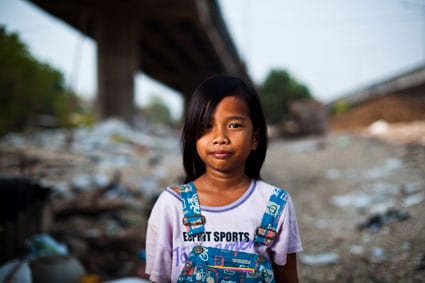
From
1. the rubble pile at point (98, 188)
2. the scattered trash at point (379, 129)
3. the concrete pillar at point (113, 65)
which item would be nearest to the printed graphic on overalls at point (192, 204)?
the rubble pile at point (98, 188)

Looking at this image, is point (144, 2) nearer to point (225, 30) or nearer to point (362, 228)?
point (225, 30)

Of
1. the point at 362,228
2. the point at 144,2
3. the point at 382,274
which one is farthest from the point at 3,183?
the point at 144,2

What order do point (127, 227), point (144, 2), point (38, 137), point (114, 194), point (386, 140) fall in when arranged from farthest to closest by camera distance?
point (144, 2) → point (38, 137) → point (386, 140) → point (114, 194) → point (127, 227)

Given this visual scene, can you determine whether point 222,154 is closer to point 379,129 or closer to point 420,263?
point 420,263

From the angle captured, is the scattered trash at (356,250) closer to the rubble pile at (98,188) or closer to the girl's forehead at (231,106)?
the rubble pile at (98,188)

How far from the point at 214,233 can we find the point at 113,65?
22.6ft

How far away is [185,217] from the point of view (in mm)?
1054

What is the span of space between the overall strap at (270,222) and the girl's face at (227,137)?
176mm

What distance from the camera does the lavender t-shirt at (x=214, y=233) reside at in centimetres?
104

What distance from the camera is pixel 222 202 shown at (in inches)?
42.6

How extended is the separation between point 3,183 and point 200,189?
192cm

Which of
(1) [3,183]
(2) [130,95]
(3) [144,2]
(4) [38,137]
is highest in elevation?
(3) [144,2]

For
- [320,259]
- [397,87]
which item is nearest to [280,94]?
[397,87]

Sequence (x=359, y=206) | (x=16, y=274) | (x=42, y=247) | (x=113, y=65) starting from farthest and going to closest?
(x=113, y=65) → (x=359, y=206) → (x=42, y=247) → (x=16, y=274)
